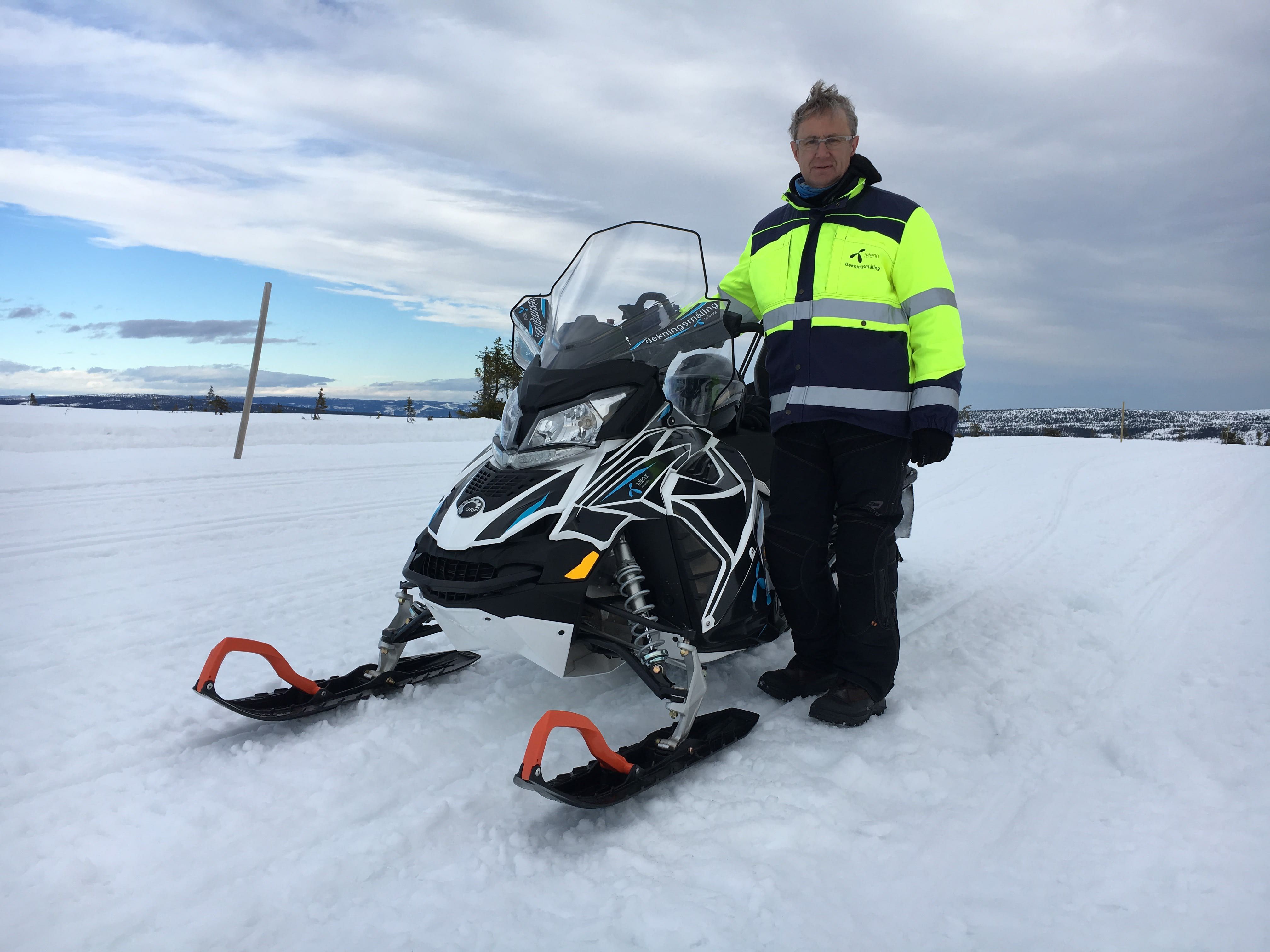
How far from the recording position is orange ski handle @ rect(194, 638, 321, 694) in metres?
2.38

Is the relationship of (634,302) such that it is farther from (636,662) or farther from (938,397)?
(636,662)

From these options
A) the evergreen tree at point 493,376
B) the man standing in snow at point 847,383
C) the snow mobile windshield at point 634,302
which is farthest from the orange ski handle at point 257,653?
the evergreen tree at point 493,376

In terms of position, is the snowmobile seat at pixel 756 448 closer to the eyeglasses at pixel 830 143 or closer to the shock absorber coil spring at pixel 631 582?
the shock absorber coil spring at pixel 631 582

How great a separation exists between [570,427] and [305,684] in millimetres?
1344

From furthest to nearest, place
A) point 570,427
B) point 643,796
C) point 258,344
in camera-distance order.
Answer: point 258,344
point 570,427
point 643,796

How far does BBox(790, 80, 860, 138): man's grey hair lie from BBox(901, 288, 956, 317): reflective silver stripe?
67 cm

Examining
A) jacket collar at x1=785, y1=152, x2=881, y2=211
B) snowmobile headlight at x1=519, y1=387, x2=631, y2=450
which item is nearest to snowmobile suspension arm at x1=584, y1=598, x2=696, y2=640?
snowmobile headlight at x1=519, y1=387, x2=631, y2=450

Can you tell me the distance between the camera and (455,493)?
2.62 m

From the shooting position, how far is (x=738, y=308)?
312 cm

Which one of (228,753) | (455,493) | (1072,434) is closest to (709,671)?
(455,493)

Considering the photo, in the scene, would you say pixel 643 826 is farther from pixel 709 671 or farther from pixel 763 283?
pixel 763 283

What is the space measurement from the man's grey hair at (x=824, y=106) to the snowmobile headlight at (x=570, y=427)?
4.28ft

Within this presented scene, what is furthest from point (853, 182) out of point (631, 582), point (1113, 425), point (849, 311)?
point (1113, 425)

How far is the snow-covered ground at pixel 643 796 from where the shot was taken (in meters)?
1.70
